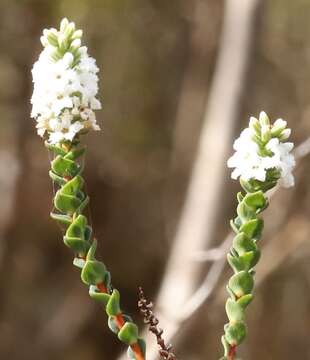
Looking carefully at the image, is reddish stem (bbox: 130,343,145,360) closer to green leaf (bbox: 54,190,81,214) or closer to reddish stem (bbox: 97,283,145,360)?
reddish stem (bbox: 97,283,145,360)

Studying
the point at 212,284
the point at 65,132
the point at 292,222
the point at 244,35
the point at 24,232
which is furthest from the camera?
the point at 24,232

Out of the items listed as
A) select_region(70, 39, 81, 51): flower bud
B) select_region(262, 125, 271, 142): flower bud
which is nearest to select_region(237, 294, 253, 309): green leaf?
select_region(262, 125, 271, 142): flower bud

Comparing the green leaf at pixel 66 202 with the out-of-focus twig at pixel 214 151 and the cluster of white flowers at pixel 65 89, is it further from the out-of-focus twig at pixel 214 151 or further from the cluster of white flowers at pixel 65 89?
the out-of-focus twig at pixel 214 151

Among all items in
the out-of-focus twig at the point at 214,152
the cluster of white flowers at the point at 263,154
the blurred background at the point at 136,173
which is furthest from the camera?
the blurred background at the point at 136,173

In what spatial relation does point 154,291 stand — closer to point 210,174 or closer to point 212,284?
point 210,174

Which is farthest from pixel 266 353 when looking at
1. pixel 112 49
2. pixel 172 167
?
pixel 112 49

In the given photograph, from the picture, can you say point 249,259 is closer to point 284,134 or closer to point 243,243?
point 243,243

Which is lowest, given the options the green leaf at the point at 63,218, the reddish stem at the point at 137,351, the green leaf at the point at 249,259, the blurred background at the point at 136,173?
the blurred background at the point at 136,173

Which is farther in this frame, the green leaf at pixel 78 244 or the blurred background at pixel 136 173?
the blurred background at pixel 136 173

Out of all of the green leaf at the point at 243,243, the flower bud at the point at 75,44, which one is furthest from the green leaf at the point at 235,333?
the flower bud at the point at 75,44

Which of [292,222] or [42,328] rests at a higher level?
[292,222]
